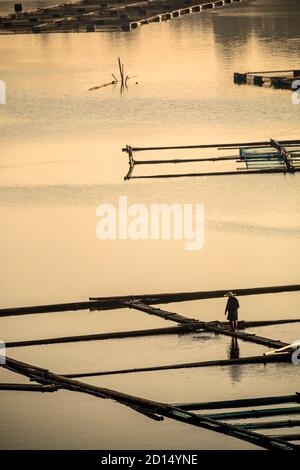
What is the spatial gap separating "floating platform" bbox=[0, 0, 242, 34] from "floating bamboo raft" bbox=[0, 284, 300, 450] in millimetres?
66002

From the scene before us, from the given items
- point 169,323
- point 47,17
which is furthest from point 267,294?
point 47,17

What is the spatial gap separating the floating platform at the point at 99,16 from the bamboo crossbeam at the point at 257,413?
234 feet

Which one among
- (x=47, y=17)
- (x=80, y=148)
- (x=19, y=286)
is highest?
(x=47, y=17)

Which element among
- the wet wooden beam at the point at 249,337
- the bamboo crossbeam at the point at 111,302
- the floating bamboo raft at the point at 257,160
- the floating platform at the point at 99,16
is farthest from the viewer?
the floating platform at the point at 99,16

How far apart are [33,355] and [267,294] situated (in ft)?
19.5

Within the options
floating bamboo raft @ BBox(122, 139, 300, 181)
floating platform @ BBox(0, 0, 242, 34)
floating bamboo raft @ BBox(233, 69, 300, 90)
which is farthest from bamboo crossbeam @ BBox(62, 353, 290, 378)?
floating platform @ BBox(0, 0, 242, 34)

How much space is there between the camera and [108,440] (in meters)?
24.3

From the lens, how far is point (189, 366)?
25.4 metres

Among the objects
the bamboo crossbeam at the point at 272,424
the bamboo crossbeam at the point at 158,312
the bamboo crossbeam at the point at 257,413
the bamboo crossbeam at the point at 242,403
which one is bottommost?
the bamboo crossbeam at the point at 272,424

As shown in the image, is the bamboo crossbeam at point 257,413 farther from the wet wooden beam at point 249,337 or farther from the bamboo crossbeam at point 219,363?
the wet wooden beam at point 249,337

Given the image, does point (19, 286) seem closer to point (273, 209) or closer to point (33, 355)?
point (33, 355)

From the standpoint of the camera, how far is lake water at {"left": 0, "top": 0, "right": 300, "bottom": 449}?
25.6m

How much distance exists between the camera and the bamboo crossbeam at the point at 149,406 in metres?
22.0

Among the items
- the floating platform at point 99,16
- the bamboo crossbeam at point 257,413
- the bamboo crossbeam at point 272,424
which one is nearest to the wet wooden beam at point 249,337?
the bamboo crossbeam at point 257,413
